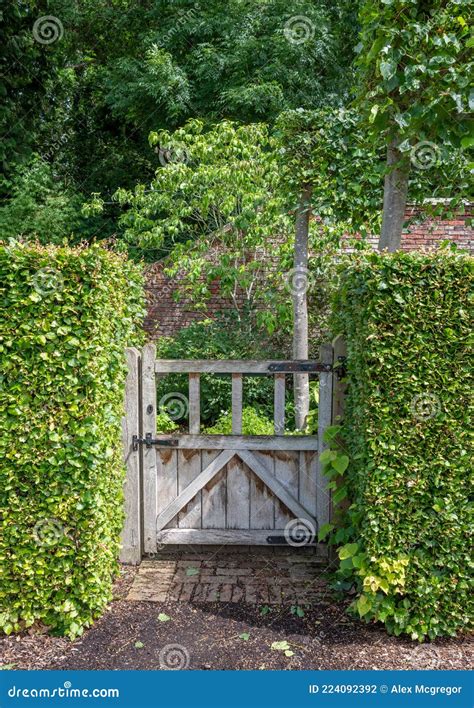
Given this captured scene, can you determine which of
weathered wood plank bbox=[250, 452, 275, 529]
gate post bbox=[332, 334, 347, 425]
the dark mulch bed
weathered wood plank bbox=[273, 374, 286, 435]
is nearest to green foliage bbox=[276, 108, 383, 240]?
gate post bbox=[332, 334, 347, 425]

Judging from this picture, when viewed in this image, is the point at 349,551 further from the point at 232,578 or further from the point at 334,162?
the point at 334,162

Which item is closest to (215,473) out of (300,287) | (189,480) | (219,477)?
(219,477)

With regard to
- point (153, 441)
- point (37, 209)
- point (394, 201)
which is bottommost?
point (153, 441)

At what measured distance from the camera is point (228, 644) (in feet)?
10.6

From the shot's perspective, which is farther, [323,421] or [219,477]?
[219,477]

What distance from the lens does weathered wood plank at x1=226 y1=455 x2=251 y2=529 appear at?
A: 4.33 m

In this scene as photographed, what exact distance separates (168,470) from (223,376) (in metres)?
3.16

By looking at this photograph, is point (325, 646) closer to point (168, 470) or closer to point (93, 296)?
point (168, 470)

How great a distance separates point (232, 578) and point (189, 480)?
0.78 m

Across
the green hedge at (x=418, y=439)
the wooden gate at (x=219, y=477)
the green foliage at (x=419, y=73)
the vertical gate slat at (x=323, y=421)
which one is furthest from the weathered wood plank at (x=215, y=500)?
the green foliage at (x=419, y=73)

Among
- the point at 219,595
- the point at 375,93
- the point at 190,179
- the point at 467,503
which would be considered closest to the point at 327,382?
the point at 467,503

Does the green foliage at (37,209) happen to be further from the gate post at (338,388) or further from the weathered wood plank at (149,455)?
the gate post at (338,388)

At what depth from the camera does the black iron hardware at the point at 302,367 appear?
4.10 m

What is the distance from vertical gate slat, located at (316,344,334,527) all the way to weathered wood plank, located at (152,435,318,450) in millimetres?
158
